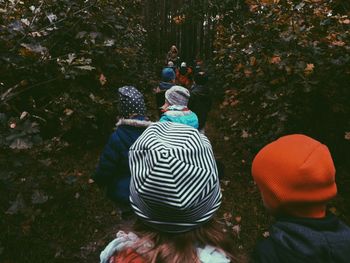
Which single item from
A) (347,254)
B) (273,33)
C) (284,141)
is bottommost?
(273,33)

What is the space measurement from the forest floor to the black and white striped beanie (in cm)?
143

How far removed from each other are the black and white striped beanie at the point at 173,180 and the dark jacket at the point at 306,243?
265mm

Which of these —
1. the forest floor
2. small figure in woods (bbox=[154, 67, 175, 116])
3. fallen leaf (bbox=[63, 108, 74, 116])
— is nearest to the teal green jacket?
fallen leaf (bbox=[63, 108, 74, 116])

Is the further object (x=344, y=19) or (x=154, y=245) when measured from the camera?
(x=344, y=19)

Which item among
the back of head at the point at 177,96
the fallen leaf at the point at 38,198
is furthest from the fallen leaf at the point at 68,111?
the fallen leaf at the point at 38,198

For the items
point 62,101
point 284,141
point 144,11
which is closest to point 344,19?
point 284,141

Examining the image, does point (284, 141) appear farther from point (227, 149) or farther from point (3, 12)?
point (227, 149)

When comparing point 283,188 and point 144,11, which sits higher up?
point 283,188

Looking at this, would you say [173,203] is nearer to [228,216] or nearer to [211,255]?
[211,255]

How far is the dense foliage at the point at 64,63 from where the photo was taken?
9.51 feet

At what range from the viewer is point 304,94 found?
3783mm

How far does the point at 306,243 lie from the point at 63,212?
3331 mm

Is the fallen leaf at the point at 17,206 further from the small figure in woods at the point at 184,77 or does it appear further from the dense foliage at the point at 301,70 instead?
the small figure in woods at the point at 184,77

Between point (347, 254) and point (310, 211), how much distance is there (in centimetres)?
19
